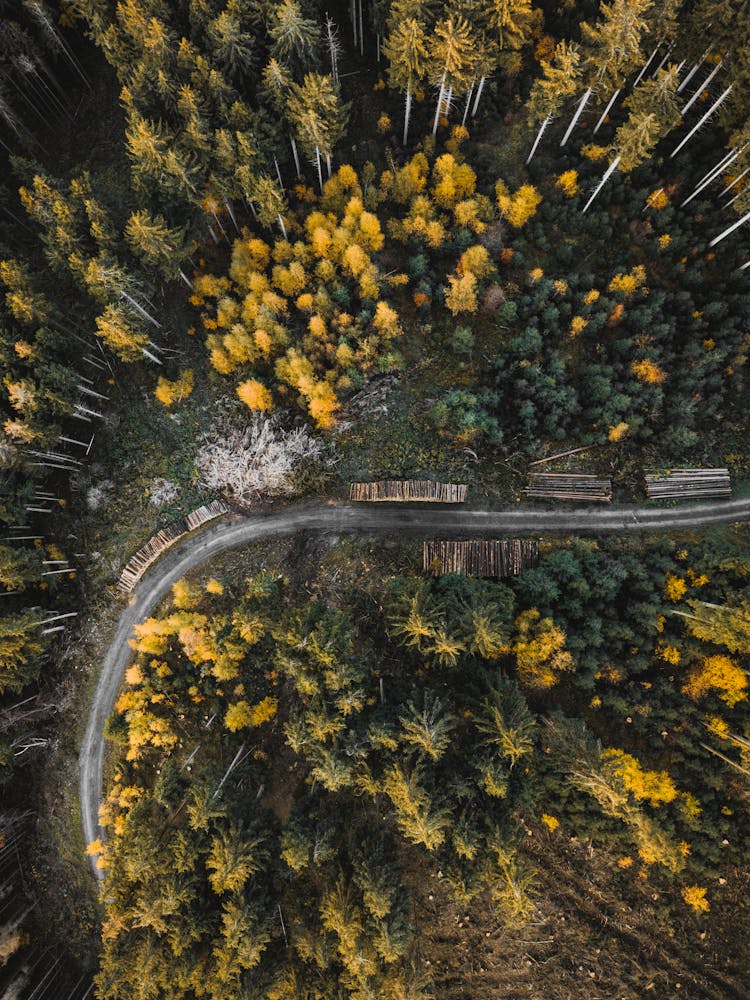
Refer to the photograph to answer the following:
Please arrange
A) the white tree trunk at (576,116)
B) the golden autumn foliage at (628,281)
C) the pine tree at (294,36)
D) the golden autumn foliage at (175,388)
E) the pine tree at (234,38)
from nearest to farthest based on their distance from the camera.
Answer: the pine tree at (294,36), the pine tree at (234,38), the white tree trunk at (576,116), the golden autumn foliage at (628,281), the golden autumn foliage at (175,388)

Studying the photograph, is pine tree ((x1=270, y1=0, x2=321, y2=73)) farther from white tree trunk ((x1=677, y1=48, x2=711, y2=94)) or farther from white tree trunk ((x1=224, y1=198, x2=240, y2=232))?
white tree trunk ((x1=677, y1=48, x2=711, y2=94))

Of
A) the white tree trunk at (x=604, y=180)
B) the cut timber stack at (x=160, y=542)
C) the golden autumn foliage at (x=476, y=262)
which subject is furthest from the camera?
the cut timber stack at (x=160, y=542)

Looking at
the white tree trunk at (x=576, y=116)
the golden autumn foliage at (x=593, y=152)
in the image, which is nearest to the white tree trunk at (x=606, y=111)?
the golden autumn foliage at (x=593, y=152)

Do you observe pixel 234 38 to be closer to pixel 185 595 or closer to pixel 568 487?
pixel 185 595

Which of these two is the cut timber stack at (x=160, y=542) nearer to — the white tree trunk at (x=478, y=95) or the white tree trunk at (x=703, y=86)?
the white tree trunk at (x=478, y=95)

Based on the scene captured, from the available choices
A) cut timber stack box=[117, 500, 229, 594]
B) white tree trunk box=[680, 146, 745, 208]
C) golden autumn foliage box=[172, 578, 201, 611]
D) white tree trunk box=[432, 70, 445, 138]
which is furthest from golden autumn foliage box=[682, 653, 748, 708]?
white tree trunk box=[432, 70, 445, 138]

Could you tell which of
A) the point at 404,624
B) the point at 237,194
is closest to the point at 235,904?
the point at 404,624

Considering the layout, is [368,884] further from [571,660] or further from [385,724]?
[571,660]
